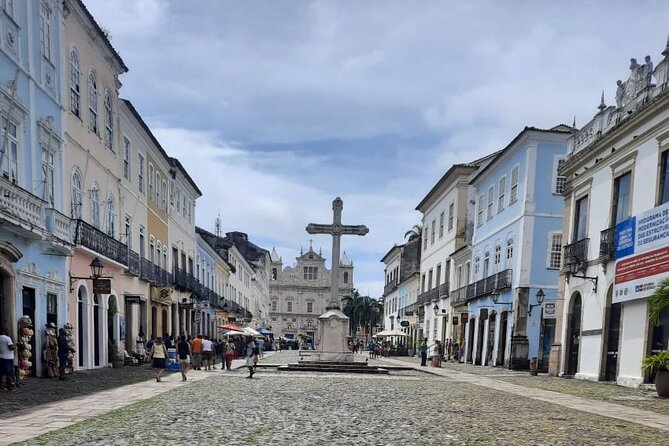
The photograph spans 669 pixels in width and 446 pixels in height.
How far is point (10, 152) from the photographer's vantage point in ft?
47.3

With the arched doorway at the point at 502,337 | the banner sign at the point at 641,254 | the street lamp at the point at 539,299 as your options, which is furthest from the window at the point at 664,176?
the arched doorway at the point at 502,337

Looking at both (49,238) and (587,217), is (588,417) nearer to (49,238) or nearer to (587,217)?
(587,217)

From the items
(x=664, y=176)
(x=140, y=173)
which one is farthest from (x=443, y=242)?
(x=664, y=176)

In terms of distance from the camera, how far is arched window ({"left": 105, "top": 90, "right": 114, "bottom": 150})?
21639 mm

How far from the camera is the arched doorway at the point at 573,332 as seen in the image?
21.3 metres

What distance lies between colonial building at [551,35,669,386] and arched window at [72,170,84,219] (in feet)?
54.5

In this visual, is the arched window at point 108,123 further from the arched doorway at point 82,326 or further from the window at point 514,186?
the window at point 514,186

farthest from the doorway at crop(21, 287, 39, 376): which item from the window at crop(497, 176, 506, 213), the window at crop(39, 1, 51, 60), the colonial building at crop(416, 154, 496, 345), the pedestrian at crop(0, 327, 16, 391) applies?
the colonial building at crop(416, 154, 496, 345)

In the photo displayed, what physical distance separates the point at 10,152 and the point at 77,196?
168 inches

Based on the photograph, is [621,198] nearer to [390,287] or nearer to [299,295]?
[390,287]

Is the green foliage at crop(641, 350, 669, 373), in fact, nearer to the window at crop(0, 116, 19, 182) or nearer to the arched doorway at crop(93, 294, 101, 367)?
the window at crop(0, 116, 19, 182)

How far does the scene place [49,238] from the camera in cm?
1540

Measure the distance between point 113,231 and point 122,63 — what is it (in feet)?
21.1

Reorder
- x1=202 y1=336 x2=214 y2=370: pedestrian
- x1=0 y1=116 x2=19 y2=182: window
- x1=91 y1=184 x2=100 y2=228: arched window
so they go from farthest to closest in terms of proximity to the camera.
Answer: x1=202 y1=336 x2=214 y2=370: pedestrian
x1=91 y1=184 x2=100 y2=228: arched window
x1=0 y1=116 x2=19 y2=182: window
